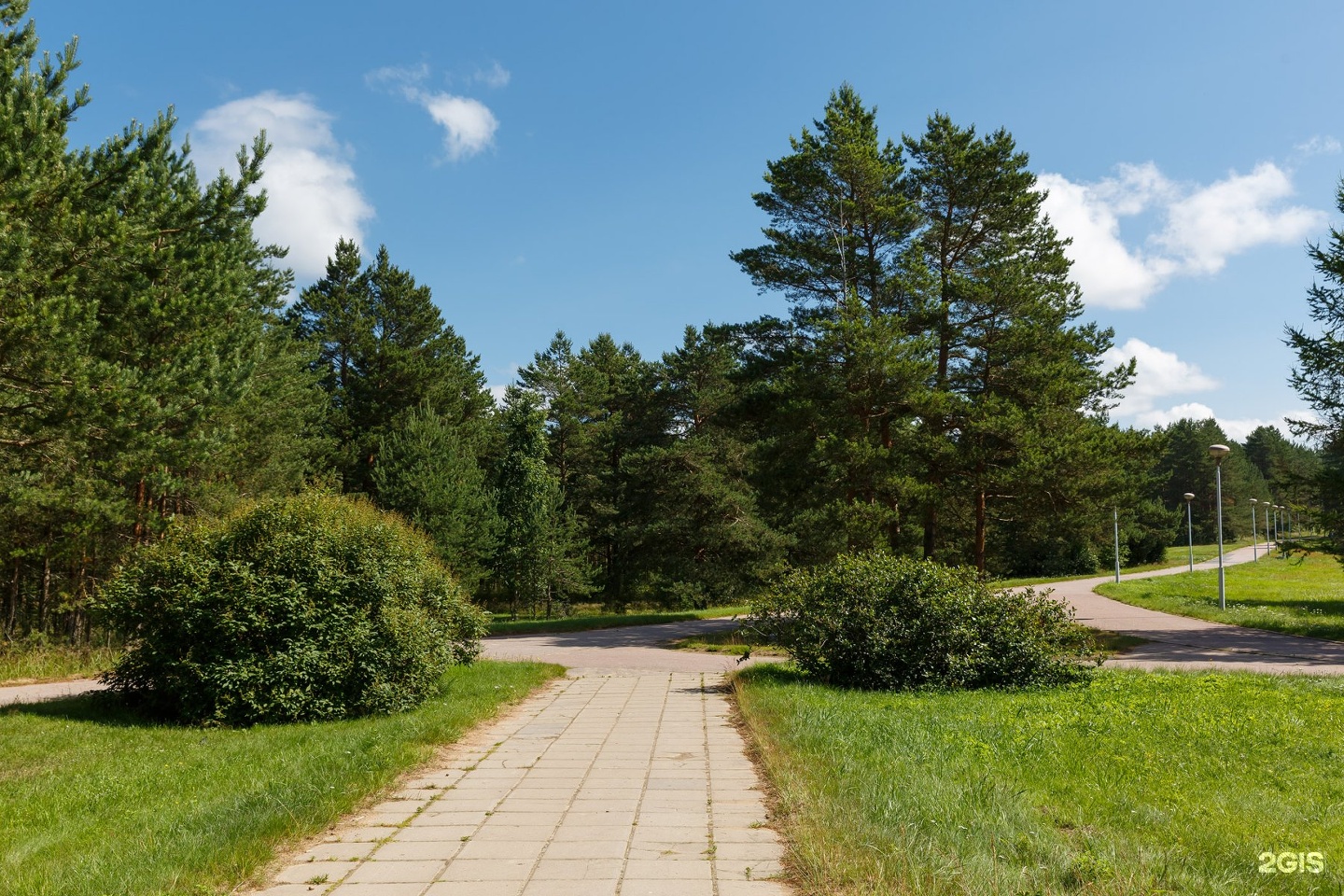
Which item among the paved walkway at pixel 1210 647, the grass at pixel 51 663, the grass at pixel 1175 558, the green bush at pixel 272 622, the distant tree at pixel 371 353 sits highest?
the distant tree at pixel 371 353

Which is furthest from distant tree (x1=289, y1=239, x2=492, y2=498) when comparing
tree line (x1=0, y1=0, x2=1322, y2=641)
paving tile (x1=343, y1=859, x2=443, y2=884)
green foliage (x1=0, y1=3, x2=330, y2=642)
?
paving tile (x1=343, y1=859, x2=443, y2=884)

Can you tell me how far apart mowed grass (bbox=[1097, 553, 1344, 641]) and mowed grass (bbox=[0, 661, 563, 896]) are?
2167 cm

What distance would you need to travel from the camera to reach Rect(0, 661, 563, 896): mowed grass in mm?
4395

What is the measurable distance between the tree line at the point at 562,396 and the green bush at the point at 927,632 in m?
5.71

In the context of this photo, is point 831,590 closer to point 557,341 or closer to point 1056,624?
point 1056,624

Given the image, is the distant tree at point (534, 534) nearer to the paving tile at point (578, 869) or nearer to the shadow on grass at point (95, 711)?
the shadow on grass at point (95, 711)

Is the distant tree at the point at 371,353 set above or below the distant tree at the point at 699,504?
above

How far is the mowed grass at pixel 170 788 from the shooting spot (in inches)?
173

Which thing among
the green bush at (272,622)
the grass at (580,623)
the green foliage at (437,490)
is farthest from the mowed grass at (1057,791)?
the green foliage at (437,490)

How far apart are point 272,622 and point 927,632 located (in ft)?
25.8

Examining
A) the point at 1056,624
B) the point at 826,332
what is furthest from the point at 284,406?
the point at 1056,624

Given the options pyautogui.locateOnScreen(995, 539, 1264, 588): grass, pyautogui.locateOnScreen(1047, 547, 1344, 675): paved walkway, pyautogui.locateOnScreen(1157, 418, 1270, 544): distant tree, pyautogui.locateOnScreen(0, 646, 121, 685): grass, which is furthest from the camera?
pyautogui.locateOnScreen(1157, 418, 1270, 544): distant tree

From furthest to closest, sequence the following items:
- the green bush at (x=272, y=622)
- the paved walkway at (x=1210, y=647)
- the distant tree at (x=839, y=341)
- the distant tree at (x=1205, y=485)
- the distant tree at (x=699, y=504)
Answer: the distant tree at (x=1205, y=485) → the distant tree at (x=699, y=504) → the distant tree at (x=839, y=341) → the paved walkway at (x=1210, y=647) → the green bush at (x=272, y=622)

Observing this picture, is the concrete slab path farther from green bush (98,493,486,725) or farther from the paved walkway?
the paved walkway
